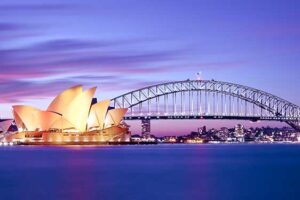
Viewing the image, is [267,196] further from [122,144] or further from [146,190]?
[122,144]

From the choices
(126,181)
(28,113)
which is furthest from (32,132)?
(126,181)

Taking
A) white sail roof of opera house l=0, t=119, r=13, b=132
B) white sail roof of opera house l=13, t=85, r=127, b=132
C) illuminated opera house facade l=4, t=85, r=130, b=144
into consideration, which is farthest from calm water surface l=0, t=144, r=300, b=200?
white sail roof of opera house l=0, t=119, r=13, b=132

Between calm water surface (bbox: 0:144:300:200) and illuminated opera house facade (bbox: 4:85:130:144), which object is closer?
calm water surface (bbox: 0:144:300:200)

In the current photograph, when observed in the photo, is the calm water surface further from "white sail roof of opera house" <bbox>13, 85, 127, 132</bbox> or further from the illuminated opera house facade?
the illuminated opera house facade

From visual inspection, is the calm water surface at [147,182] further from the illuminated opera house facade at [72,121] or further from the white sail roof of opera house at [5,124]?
the white sail roof of opera house at [5,124]

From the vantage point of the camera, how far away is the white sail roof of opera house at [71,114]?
8606 cm

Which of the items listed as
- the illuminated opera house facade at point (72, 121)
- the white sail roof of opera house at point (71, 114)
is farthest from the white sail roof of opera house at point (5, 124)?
the white sail roof of opera house at point (71, 114)

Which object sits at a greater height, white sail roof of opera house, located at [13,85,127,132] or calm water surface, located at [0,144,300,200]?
white sail roof of opera house, located at [13,85,127,132]

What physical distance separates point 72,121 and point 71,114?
254cm

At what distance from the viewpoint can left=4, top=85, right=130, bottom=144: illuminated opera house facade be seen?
86844 mm

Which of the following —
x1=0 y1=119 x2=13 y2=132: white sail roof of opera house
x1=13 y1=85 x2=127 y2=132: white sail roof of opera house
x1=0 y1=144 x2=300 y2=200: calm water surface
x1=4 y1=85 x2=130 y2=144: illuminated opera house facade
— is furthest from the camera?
x1=0 y1=119 x2=13 y2=132: white sail roof of opera house

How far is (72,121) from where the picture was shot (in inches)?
3659

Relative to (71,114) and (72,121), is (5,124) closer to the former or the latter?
(72,121)

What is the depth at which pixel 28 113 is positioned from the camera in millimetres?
96500
